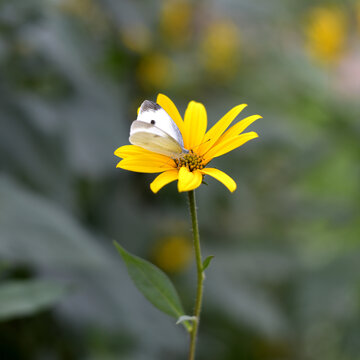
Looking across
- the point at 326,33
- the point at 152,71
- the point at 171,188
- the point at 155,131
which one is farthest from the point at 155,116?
the point at 326,33

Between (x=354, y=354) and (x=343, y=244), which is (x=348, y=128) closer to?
(x=343, y=244)

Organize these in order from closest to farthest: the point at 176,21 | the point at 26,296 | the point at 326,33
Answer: the point at 26,296
the point at 176,21
the point at 326,33

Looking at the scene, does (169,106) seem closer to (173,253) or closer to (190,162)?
(190,162)

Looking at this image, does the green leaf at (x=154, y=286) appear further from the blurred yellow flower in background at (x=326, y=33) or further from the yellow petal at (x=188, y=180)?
the blurred yellow flower in background at (x=326, y=33)

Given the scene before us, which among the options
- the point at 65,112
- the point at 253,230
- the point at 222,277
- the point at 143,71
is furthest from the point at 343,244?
the point at 65,112

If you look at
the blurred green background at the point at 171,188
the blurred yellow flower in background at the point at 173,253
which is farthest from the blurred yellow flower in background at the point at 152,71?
the blurred yellow flower in background at the point at 173,253
